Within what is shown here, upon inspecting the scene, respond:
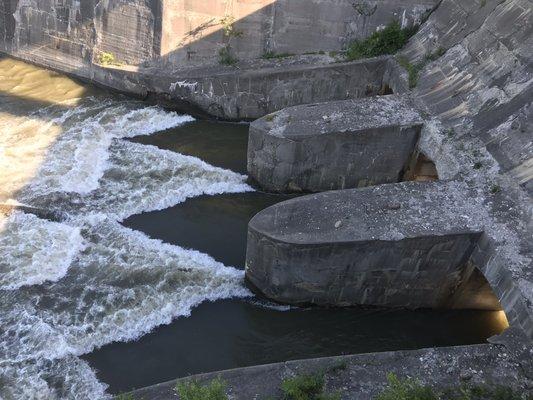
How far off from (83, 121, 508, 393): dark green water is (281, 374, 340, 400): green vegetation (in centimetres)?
229

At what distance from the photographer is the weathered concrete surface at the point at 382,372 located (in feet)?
23.8

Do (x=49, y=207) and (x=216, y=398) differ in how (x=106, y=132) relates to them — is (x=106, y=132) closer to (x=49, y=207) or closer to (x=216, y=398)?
(x=49, y=207)

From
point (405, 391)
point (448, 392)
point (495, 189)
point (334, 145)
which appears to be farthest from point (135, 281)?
point (495, 189)

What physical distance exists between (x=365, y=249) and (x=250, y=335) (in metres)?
2.69

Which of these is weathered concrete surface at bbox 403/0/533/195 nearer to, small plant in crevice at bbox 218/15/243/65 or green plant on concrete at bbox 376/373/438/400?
green plant on concrete at bbox 376/373/438/400

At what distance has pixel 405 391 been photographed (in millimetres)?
6652

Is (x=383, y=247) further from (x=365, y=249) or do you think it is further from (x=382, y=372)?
(x=382, y=372)

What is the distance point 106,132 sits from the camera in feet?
51.1

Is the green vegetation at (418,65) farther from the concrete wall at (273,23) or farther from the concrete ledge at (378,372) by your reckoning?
the concrete ledge at (378,372)

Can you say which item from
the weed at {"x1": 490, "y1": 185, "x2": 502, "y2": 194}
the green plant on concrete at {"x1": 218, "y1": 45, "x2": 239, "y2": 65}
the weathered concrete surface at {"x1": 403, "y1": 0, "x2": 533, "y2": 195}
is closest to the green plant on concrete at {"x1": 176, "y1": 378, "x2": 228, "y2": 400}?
the weed at {"x1": 490, "y1": 185, "x2": 502, "y2": 194}

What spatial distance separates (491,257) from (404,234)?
1.52m

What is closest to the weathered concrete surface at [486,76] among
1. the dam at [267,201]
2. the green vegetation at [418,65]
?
the dam at [267,201]

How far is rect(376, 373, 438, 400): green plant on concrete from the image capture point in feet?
21.6

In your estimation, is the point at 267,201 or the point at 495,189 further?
the point at 267,201
